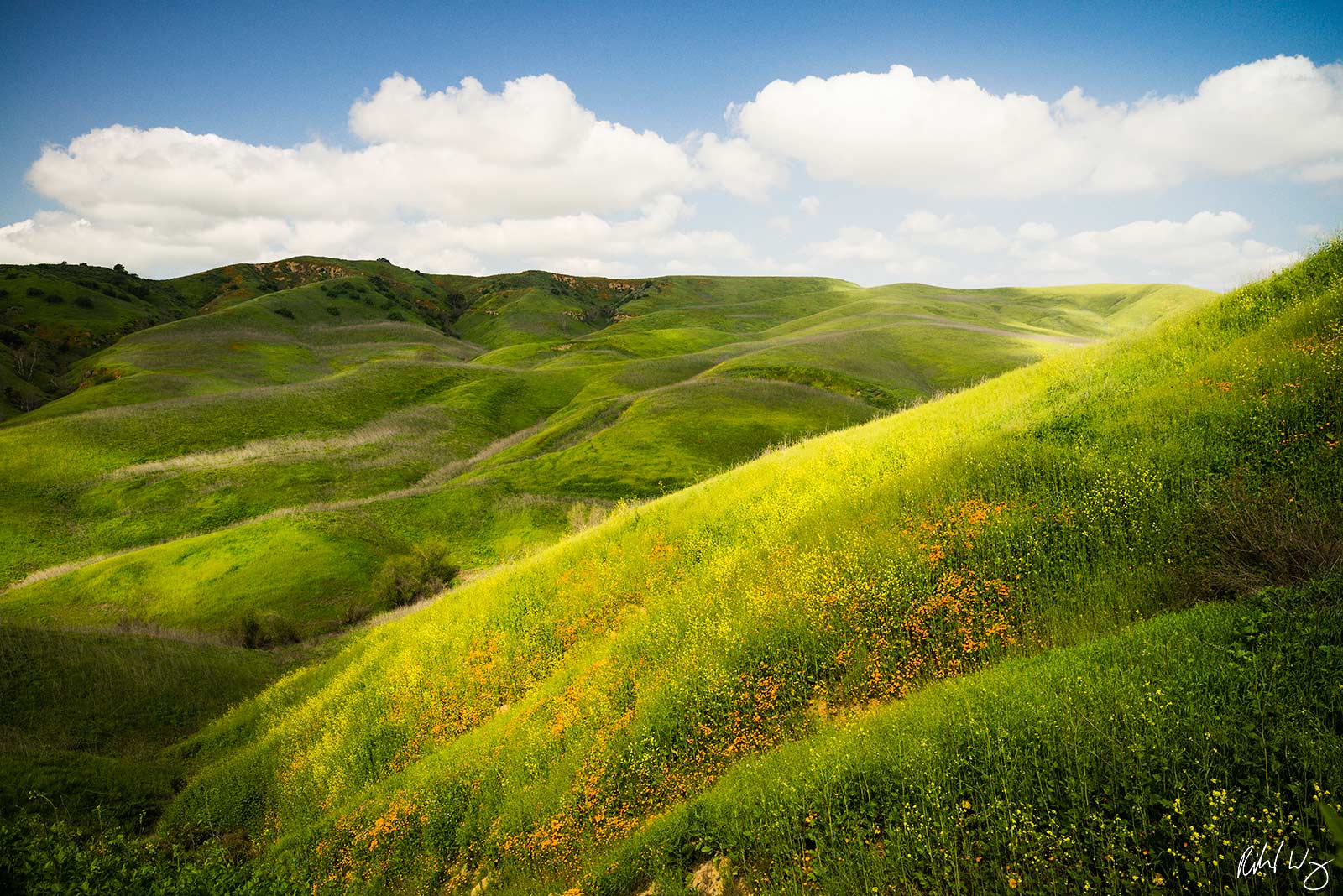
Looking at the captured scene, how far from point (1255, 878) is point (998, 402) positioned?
44.7 feet

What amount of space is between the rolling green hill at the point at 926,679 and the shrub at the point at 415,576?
60.3 feet

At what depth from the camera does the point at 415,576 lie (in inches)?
1484

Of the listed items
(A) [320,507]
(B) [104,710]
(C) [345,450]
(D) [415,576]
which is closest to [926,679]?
(B) [104,710]

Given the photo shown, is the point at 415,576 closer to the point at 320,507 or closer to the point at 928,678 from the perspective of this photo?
the point at 320,507

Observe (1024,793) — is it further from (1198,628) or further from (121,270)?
(121,270)

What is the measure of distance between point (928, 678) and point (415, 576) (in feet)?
120

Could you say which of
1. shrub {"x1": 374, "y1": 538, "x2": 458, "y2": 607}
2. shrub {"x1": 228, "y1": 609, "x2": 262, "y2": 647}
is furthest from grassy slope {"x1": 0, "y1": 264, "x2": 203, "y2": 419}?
shrub {"x1": 374, "y1": 538, "x2": 458, "y2": 607}

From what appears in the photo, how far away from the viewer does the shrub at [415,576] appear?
36.0 metres

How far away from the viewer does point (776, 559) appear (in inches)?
492

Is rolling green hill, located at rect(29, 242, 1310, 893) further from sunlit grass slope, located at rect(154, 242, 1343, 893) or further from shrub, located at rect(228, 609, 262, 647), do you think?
shrub, located at rect(228, 609, 262, 647)

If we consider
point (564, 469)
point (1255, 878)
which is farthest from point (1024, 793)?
point (564, 469)

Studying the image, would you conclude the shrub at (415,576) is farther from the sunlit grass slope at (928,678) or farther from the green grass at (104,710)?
the sunlit grass slope at (928,678)
